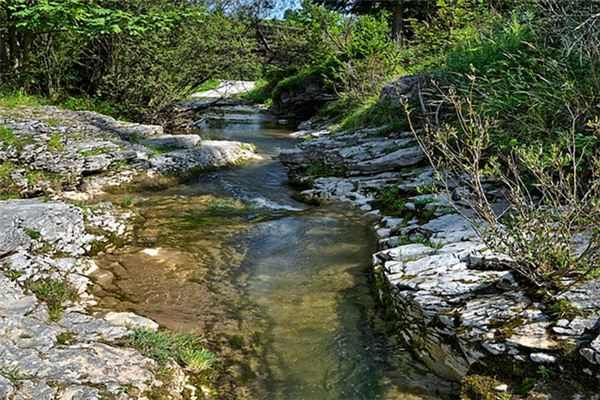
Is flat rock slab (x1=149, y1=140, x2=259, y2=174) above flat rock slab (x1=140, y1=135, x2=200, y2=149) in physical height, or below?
below

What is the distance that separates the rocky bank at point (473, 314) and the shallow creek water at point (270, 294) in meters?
0.26

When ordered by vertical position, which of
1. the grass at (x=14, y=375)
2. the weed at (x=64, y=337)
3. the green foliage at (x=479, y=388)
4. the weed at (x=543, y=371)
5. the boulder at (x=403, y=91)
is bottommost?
the green foliage at (x=479, y=388)

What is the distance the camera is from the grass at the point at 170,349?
3738mm

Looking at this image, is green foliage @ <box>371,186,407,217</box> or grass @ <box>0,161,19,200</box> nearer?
green foliage @ <box>371,186,407,217</box>

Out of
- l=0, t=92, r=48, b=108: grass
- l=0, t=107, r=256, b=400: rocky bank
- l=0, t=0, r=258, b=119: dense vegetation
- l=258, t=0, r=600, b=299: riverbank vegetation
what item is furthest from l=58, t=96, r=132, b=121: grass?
l=258, t=0, r=600, b=299: riverbank vegetation

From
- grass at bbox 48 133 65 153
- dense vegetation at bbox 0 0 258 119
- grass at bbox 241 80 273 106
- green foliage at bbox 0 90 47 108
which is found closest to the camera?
grass at bbox 48 133 65 153

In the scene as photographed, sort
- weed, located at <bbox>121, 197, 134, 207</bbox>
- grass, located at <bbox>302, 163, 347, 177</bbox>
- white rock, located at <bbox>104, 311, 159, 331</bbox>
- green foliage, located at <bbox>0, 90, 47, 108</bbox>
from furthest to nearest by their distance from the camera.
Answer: green foliage, located at <bbox>0, 90, 47, 108</bbox>
grass, located at <bbox>302, 163, 347, 177</bbox>
weed, located at <bbox>121, 197, 134, 207</bbox>
white rock, located at <bbox>104, 311, 159, 331</bbox>

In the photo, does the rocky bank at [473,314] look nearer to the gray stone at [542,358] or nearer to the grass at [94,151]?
the gray stone at [542,358]

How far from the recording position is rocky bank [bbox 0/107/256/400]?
10.7ft

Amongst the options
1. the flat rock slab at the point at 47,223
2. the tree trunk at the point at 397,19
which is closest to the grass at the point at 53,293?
the flat rock slab at the point at 47,223

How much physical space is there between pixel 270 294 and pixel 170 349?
4.71 feet

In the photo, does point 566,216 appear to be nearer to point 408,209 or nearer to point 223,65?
point 408,209

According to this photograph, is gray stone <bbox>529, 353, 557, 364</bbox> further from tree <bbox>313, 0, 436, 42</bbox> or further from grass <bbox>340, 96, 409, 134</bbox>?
tree <bbox>313, 0, 436, 42</bbox>

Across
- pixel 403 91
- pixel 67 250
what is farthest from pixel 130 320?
pixel 403 91
